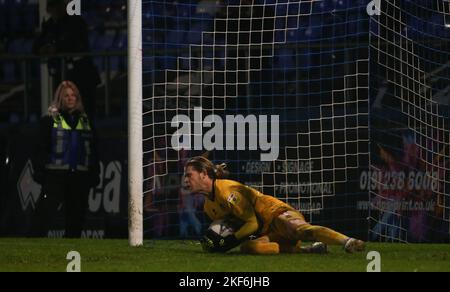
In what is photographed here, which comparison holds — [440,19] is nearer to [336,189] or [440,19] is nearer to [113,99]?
[336,189]

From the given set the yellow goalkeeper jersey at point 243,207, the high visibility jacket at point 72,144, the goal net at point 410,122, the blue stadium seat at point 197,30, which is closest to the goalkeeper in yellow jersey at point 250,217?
the yellow goalkeeper jersey at point 243,207

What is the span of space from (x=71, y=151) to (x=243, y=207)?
368 centimetres

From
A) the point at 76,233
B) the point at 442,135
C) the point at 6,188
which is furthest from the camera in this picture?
the point at 6,188

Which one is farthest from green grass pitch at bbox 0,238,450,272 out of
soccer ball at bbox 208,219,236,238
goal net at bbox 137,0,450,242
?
goal net at bbox 137,0,450,242

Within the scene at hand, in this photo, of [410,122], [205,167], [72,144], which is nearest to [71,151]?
[72,144]

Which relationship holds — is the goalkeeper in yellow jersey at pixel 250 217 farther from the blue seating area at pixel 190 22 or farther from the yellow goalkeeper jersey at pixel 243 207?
the blue seating area at pixel 190 22

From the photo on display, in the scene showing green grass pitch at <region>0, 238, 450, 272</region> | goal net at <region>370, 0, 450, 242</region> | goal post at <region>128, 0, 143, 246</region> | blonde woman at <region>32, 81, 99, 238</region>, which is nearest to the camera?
green grass pitch at <region>0, 238, 450, 272</region>

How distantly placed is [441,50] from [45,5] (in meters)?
4.87

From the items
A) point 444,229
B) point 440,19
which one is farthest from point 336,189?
point 440,19

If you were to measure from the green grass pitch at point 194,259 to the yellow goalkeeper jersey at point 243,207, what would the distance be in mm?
297

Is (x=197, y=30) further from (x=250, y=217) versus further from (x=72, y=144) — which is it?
(x=250, y=217)

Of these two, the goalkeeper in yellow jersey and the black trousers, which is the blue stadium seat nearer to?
the black trousers

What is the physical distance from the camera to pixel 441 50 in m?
12.2

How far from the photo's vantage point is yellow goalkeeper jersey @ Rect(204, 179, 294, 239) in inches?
403
